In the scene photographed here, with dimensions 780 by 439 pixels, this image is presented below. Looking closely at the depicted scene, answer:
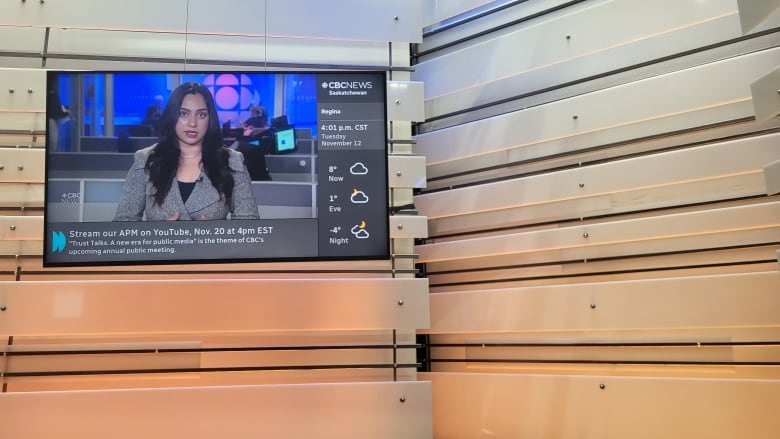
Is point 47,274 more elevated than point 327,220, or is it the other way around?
point 327,220

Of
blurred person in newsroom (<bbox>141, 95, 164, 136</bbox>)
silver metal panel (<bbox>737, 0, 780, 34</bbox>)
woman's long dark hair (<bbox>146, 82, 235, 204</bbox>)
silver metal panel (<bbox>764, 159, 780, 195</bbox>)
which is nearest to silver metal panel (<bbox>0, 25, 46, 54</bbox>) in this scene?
blurred person in newsroom (<bbox>141, 95, 164, 136</bbox>)

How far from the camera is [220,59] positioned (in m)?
4.68

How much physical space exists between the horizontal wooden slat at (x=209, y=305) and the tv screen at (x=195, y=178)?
368 millimetres

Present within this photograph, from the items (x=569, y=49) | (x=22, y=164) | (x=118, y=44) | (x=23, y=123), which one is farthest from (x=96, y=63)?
(x=569, y=49)

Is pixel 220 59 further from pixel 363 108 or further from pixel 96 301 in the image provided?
pixel 96 301

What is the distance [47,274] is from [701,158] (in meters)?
4.15

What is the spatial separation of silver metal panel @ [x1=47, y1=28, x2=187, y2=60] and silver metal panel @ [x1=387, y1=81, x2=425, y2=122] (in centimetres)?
148

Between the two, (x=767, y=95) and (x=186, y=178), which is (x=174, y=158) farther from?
(x=767, y=95)

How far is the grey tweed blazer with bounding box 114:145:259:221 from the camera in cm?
379

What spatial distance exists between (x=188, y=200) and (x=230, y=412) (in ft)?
4.31

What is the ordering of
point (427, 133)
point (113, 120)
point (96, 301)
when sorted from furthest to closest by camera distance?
1. point (427, 133)
2. point (96, 301)
3. point (113, 120)

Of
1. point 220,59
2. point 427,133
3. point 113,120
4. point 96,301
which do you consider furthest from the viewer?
point 427,133

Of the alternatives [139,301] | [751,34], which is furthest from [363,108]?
[751,34]

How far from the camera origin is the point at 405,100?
15.1 feet
